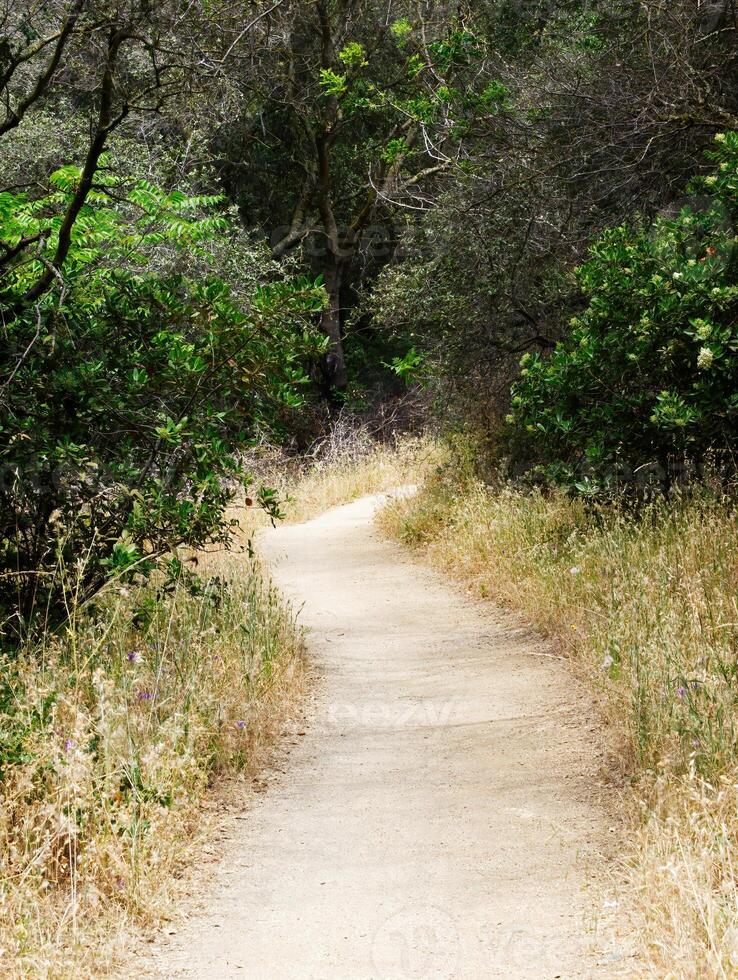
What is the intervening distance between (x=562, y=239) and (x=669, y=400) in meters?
4.16

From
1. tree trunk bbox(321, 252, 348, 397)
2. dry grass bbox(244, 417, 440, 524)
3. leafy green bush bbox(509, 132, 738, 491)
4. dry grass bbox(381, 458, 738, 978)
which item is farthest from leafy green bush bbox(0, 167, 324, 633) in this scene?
tree trunk bbox(321, 252, 348, 397)

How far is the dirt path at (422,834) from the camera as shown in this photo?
369 centimetres

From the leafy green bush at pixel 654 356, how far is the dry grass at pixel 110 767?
355 cm

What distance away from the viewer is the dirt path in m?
3.69

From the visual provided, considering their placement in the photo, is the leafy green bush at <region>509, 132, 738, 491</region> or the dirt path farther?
the leafy green bush at <region>509, 132, 738, 491</region>

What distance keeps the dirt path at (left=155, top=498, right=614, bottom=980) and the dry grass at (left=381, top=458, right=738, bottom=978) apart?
0.90 ft

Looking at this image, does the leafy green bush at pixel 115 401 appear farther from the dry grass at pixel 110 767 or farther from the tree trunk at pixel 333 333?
the tree trunk at pixel 333 333

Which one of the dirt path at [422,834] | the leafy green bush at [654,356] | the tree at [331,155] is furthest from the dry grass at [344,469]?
the dirt path at [422,834]

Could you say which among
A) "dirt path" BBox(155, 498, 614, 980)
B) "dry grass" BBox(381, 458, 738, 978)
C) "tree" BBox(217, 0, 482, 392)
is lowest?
"dirt path" BBox(155, 498, 614, 980)

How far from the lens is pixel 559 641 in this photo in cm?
755

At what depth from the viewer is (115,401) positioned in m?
6.17

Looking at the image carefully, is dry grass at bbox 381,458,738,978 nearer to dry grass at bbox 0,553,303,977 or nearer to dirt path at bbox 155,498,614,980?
dirt path at bbox 155,498,614,980

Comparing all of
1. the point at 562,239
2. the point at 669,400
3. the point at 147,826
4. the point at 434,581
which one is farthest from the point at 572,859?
the point at 562,239

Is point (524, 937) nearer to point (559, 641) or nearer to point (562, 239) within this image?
point (559, 641)
